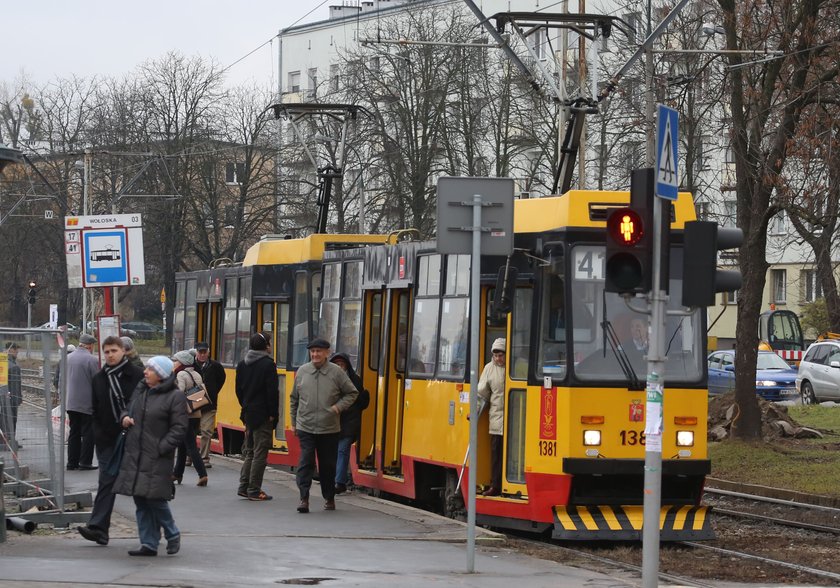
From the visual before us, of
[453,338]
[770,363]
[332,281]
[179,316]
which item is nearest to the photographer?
[453,338]

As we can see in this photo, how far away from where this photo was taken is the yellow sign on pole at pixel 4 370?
13000 millimetres

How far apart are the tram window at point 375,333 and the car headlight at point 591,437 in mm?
4542

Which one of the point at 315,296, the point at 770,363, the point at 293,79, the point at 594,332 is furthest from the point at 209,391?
the point at 293,79

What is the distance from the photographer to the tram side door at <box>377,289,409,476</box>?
55.1ft

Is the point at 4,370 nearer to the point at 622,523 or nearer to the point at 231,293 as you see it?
the point at 622,523

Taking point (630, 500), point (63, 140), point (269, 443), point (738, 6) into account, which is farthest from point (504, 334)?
point (63, 140)

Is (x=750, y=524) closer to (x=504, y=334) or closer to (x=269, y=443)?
(x=504, y=334)

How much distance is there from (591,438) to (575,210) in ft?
6.59

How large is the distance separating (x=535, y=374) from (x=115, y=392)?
3703 mm

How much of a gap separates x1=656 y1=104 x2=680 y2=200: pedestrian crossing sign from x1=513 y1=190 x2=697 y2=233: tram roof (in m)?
3.13

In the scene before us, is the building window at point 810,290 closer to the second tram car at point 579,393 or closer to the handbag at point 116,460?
the second tram car at point 579,393

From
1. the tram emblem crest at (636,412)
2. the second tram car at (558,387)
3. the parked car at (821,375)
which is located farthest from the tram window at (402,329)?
the parked car at (821,375)

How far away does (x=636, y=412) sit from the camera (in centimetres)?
1341

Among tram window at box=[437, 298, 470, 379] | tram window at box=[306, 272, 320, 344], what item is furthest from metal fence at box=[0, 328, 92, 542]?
tram window at box=[306, 272, 320, 344]
